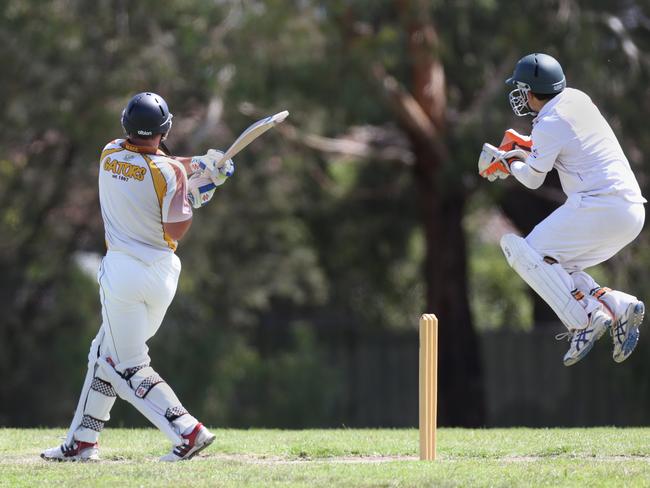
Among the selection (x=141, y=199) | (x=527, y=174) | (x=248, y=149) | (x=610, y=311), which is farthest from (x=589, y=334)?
(x=248, y=149)

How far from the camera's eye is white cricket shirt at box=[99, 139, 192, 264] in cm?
805

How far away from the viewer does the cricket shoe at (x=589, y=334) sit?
8.32m

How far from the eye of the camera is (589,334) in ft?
27.4

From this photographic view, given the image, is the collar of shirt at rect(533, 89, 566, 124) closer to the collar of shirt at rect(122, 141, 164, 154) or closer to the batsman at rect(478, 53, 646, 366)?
the batsman at rect(478, 53, 646, 366)

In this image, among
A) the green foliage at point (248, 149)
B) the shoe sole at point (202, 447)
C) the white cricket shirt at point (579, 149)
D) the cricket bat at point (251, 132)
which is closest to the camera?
the shoe sole at point (202, 447)

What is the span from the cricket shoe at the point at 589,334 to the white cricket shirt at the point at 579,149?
794mm

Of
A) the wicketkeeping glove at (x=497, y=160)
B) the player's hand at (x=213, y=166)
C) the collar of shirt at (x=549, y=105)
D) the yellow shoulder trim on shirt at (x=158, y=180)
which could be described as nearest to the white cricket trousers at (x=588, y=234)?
the wicketkeeping glove at (x=497, y=160)

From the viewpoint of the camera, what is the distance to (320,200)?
25.1m

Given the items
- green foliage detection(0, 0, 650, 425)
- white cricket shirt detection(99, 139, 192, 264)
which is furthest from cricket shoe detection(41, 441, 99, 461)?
green foliage detection(0, 0, 650, 425)

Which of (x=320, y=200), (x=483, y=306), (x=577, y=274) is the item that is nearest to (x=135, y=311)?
(x=577, y=274)

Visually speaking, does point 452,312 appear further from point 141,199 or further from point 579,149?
point 141,199

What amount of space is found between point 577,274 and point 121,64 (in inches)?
461

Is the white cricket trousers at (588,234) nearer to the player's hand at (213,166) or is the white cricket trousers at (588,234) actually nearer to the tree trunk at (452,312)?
the player's hand at (213,166)

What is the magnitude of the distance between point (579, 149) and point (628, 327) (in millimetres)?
1174
